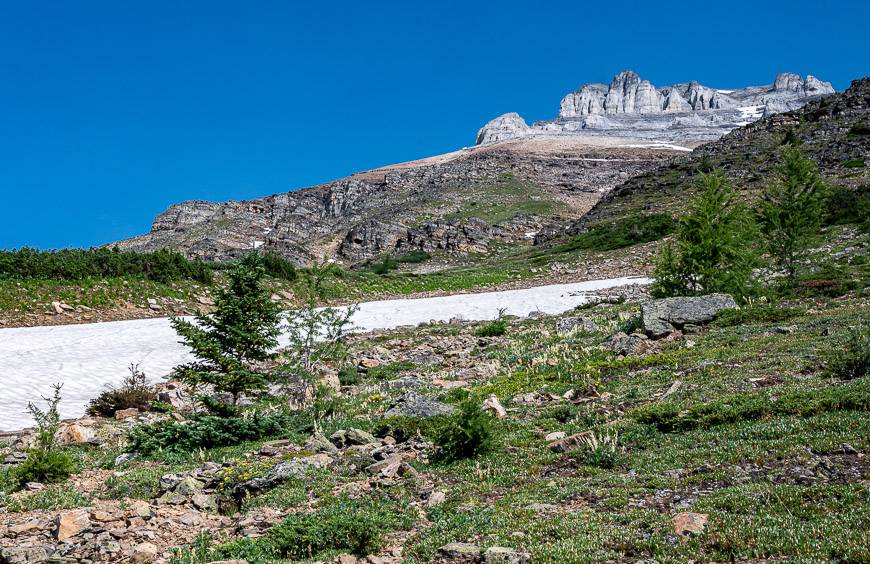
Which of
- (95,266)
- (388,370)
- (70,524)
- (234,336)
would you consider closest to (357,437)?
(234,336)

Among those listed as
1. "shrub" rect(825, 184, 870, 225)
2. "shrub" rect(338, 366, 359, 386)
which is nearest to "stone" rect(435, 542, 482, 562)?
"shrub" rect(338, 366, 359, 386)

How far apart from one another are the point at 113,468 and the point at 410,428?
5463 millimetres

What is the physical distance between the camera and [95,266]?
113ft

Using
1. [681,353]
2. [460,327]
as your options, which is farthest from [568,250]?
[681,353]

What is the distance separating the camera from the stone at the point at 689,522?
595cm

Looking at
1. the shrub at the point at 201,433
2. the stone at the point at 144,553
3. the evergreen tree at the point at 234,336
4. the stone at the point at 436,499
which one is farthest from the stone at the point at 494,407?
the stone at the point at 144,553

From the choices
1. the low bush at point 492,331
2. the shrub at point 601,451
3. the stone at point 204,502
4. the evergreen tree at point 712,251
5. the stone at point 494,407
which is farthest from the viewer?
the low bush at point 492,331

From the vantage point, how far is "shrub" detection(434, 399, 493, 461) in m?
9.70

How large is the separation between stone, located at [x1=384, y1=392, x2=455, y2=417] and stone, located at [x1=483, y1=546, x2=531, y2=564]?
5.90 meters

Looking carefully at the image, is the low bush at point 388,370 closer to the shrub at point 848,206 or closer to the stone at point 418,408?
the stone at point 418,408

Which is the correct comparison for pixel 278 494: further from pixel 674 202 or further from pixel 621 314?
pixel 674 202

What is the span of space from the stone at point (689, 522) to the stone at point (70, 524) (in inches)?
273

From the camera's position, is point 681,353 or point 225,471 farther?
point 681,353

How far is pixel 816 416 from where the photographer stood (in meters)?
8.80
